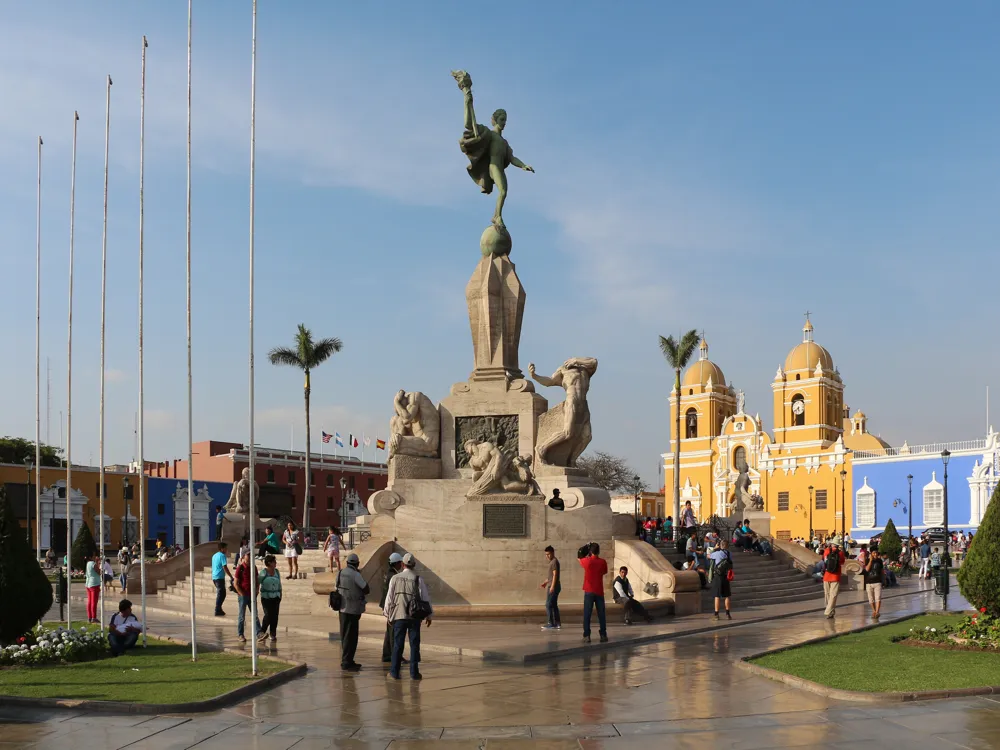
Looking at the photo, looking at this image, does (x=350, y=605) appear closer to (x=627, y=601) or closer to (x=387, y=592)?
(x=387, y=592)

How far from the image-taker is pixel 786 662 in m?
11.5

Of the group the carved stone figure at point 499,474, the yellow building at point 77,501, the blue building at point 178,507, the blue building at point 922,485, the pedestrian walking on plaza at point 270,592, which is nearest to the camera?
the pedestrian walking on plaza at point 270,592

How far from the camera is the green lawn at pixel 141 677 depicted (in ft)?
30.8

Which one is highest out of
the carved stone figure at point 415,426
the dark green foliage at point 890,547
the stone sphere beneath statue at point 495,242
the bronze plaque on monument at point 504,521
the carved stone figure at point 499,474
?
the stone sphere beneath statue at point 495,242

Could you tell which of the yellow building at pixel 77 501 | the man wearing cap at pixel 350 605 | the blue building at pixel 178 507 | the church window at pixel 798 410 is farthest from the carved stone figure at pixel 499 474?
the church window at pixel 798 410

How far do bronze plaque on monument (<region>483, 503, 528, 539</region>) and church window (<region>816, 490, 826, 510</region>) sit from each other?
64.9 metres

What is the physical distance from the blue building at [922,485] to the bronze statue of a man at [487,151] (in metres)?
45.6

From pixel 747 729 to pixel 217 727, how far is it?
14.1 ft

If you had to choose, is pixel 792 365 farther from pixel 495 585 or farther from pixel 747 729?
pixel 747 729

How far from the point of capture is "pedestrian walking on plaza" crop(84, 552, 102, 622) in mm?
17484

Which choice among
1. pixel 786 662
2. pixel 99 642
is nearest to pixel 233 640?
pixel 99 642

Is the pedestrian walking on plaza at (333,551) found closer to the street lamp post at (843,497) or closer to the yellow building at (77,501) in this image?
the yellow building at (77,501)

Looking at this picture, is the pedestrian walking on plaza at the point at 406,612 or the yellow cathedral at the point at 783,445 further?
the yellow cathedral at the point at 783,445

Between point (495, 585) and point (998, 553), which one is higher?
point (998, 553)
